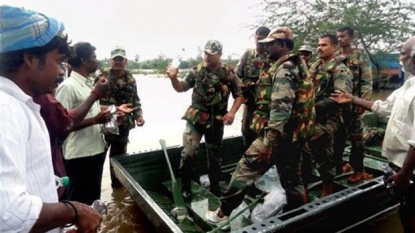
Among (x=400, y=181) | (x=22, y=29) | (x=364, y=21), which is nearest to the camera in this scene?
(x=22, y=29)

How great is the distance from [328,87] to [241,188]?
161cm

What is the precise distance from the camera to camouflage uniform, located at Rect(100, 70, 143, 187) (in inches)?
166

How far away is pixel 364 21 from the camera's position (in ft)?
49.4

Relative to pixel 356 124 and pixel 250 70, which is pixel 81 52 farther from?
pixel 356 124

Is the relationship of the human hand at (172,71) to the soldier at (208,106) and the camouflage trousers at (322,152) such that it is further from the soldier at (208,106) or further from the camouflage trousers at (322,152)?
the camouflage trousers at (322,152)

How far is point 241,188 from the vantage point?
2.78 meters

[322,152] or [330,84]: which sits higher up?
[330,84]

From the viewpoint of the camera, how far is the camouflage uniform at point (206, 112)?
145 inches

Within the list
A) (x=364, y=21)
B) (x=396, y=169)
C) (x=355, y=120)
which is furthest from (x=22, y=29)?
(x=364, y=21)

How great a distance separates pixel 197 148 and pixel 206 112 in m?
0.41

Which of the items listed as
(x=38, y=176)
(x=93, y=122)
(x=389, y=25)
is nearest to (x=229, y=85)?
(x=93, y=122)

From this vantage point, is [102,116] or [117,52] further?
[117,52]

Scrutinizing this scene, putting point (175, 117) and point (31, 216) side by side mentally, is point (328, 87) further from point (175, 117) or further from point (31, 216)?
point (175, 117)

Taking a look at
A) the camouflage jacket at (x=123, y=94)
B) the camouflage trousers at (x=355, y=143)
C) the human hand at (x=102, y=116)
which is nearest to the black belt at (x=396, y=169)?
the camouflage trousers at (x=355, y=143)
